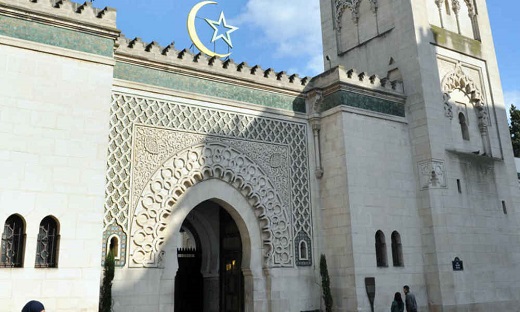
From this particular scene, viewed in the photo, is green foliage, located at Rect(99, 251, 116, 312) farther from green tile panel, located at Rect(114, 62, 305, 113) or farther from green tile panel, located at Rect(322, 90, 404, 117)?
green tile panel, located at Rect(322, 90, 404, 117)

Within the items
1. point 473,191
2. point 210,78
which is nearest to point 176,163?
point 210,78

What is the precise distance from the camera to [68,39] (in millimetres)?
7461

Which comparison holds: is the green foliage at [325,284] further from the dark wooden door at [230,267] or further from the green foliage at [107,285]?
the green foliage at [107,285]

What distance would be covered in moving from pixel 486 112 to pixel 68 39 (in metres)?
9.64

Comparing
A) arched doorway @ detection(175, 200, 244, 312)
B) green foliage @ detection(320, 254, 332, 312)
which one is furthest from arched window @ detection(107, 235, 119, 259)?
green foliage @ detection(320, 254, 332, 312)

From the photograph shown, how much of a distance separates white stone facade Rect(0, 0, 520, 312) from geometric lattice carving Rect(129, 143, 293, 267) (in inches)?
1.1

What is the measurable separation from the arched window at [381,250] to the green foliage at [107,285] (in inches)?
205

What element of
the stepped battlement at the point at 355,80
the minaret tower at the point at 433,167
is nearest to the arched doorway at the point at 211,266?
the minaret tower at the point at 433,167

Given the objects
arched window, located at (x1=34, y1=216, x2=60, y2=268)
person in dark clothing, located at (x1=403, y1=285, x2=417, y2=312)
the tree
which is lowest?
person in dark clothing, located at (x1=403, y1=285, x2=417, y2=312)

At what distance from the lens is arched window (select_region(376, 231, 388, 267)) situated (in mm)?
9913

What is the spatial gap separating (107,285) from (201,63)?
4.33 meters

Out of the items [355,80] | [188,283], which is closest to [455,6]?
[355,80]

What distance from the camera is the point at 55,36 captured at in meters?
7.37

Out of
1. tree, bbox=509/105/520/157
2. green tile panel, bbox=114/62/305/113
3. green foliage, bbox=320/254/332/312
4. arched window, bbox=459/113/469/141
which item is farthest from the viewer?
tree, bbox=509/105/520/157
